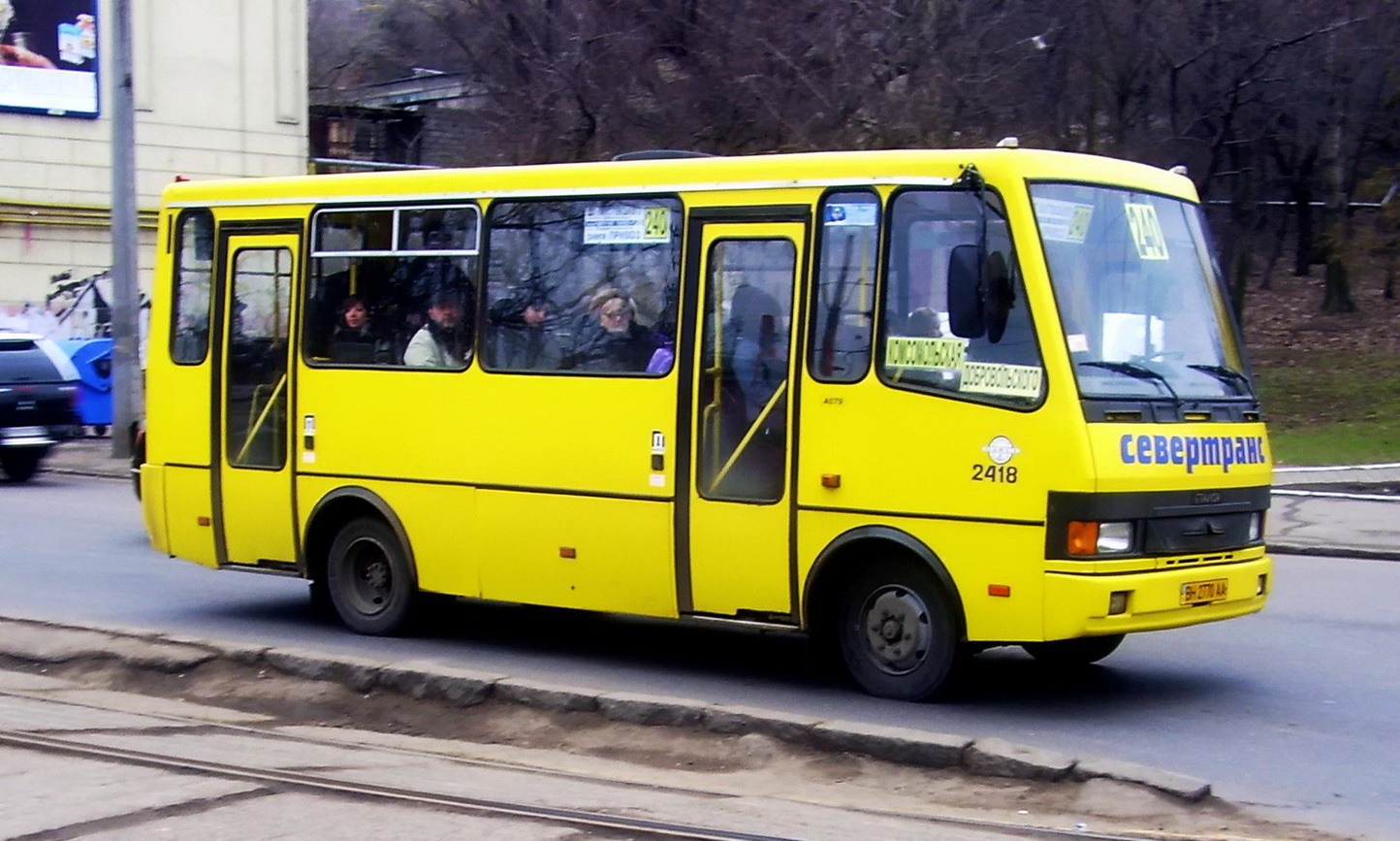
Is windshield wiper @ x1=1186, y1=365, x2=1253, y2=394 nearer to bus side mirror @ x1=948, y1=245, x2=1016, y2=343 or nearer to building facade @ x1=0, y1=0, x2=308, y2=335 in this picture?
bus side mirror @ x1=948, y1=245, x2=1016, y2=343

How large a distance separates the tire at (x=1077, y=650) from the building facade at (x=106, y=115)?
2613 cm

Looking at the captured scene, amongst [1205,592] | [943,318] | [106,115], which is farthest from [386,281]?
[106,115]

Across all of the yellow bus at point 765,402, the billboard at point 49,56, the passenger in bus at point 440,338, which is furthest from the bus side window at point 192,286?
the billboard at point 49,56

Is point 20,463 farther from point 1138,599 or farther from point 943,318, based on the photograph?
point 1138,599

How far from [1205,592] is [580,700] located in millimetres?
Result: 3156

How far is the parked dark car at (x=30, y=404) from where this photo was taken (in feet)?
72.0

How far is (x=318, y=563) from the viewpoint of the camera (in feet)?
37.3

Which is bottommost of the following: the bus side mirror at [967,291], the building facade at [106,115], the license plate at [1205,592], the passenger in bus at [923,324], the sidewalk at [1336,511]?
the sidewalk at [1336,511]

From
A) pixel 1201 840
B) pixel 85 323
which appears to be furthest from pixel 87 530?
pixel 85 323

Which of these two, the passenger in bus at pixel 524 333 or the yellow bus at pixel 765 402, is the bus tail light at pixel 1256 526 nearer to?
the yellow bus at pixel 765 402

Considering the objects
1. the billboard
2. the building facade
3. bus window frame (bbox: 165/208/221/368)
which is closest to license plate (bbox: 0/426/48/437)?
bus window frame (bbox: 165/208/221/368)

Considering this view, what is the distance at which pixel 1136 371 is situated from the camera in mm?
8484

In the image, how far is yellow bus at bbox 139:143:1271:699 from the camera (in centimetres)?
827

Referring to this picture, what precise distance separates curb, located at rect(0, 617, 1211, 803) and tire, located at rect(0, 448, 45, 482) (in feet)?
38.7
